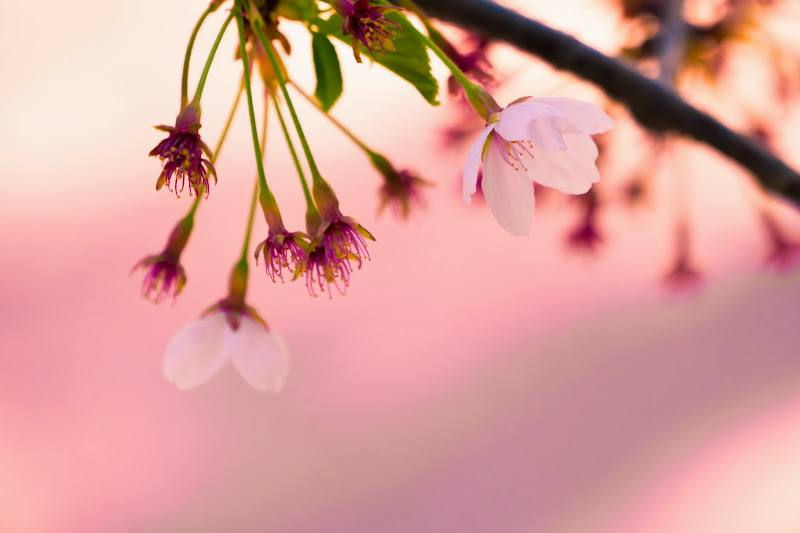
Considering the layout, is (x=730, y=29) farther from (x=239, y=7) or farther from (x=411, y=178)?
(x=239, y=7)

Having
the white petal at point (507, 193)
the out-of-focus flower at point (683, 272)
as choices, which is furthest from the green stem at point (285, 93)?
the out-of-focus flower at point (683, 272)

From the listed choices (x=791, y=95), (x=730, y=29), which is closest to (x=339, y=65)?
(x=730, y=29)

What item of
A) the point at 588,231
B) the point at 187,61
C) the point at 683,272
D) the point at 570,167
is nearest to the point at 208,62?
the point at 187,61

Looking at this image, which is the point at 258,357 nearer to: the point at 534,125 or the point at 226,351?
the point at 226,351

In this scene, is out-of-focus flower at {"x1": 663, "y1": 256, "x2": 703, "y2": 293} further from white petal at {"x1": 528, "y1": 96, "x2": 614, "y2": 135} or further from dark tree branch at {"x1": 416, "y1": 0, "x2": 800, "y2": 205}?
white petal at {"x1": 528, "y1": 96, "x2": 614, "y2": 135}

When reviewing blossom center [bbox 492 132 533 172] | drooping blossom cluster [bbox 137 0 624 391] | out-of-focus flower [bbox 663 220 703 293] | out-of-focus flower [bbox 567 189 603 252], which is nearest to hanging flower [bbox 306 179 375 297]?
drooping blossom cluster [bbox 137 0 624 391]

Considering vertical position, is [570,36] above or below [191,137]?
above
